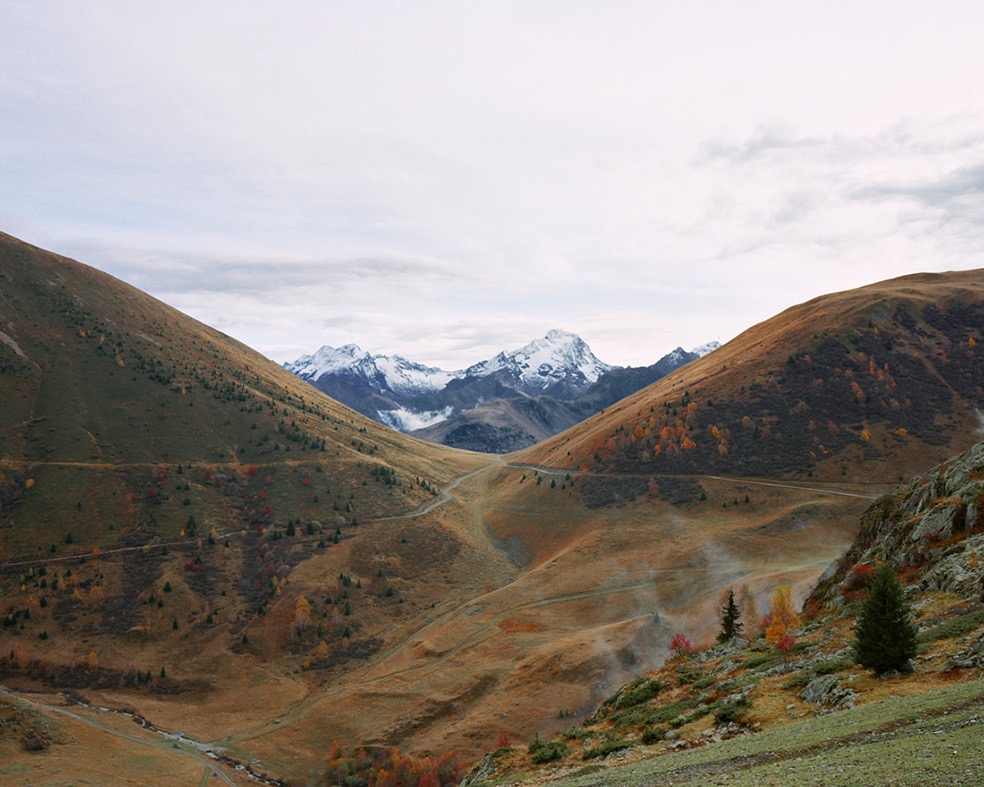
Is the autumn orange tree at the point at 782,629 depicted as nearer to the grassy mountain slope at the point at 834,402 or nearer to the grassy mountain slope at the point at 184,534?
the grassy mountain slope at the point at 184,534

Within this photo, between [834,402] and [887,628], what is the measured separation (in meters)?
129

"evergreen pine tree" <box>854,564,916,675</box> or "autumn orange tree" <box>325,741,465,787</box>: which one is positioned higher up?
"evergreen pine tree" <box>854,564,916,675</box>

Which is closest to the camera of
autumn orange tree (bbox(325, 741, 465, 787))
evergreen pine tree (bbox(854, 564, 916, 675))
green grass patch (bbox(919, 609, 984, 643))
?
evergreen pine tree (bbox(854, 564, 916, 675))

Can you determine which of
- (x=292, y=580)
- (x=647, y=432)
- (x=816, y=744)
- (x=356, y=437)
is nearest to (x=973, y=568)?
(x=816, y=744)

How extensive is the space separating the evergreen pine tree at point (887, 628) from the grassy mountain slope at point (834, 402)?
10711 centimetres

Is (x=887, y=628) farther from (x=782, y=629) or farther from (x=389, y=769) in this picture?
(x=389, y=769)

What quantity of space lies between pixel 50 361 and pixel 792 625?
187 m

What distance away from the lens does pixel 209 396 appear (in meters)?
173

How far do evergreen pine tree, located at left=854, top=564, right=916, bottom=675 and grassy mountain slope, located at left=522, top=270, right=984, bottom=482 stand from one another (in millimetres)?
107109

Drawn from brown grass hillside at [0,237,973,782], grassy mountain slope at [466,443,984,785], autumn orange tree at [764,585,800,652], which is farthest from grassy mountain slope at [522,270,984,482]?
grassy mountain slope at [466,443,984,785]

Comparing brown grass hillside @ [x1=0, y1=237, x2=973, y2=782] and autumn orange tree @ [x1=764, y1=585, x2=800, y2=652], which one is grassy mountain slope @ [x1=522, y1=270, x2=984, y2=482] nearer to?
brown grass hillside @ [x1=0, y1=237, x2=973, y2=782]

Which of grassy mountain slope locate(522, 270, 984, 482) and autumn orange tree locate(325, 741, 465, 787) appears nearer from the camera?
autumn orange tree locate(325, 741, 465, 787)

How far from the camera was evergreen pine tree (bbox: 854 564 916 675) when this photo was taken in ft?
83.4

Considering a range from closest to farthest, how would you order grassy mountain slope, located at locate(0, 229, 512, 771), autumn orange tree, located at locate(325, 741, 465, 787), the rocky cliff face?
the rocky cliff face
autumn orange tree, located at locate(325, 741, 465, 787)
grassy mountain slope, located at locate(0, 229, 512, 771)
